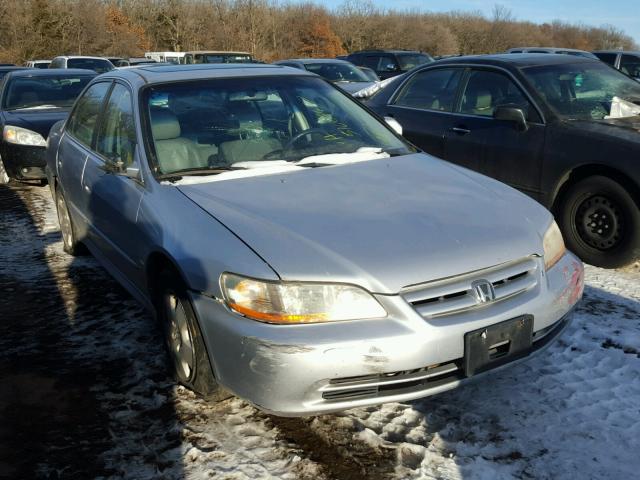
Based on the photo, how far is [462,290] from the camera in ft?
8.48

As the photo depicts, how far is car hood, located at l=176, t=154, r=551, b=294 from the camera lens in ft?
8.39

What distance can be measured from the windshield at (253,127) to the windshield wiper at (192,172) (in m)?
0.01

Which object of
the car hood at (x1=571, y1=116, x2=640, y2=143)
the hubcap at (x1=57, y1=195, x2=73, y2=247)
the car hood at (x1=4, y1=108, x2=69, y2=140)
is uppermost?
the car hood at (x1=571, y1=116, x2=640, y2=143)

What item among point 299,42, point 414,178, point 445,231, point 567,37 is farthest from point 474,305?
point 567,37

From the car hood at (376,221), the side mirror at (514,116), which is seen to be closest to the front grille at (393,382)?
the car hood at (376,221)

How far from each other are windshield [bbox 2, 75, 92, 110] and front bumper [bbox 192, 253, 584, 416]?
280 inches

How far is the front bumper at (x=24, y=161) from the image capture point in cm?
759

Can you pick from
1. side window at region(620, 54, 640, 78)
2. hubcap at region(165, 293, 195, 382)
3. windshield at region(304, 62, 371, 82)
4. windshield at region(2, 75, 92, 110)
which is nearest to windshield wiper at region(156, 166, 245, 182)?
hubcap at region(165, 293, 195, 382)

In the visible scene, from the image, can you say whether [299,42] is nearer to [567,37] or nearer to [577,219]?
[567,37]

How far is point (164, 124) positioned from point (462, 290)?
197 centimetres

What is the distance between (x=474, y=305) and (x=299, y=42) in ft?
145

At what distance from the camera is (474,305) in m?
2.59

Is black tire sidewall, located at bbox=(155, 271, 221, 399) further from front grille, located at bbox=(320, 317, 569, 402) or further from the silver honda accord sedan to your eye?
front grille, located at bbox=(320, 317, 569, 402)

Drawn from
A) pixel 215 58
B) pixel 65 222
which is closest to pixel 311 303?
pixel 65 222
